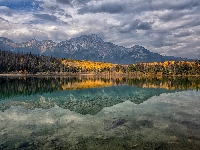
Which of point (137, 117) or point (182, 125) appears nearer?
point (182, 125)

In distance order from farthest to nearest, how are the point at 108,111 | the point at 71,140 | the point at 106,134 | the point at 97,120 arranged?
the point at 108,111, the point at 97,120, the point at 106,134, the point at 71,140

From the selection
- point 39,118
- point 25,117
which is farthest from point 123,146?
point 25,117

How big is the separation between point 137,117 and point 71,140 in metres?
18.1

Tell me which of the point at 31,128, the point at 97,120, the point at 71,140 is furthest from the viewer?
the point at 97,120

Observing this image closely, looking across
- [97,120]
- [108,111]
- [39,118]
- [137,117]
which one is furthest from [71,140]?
[108,111]

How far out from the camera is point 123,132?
30.2m

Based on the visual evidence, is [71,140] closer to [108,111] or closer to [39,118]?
[39,118]

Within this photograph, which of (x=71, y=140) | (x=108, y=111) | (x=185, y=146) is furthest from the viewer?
(x=108, y=111)

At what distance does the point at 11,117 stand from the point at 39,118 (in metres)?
5.95

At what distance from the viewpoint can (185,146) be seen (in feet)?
79.3

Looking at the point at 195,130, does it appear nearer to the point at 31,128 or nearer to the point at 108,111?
the point at 108,111

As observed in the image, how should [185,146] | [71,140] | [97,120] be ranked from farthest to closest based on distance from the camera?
[97,120] < [71,140] < [185,146]

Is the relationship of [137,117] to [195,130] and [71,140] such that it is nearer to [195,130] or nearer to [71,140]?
[195,130]

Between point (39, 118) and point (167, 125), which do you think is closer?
point (167, 125)
